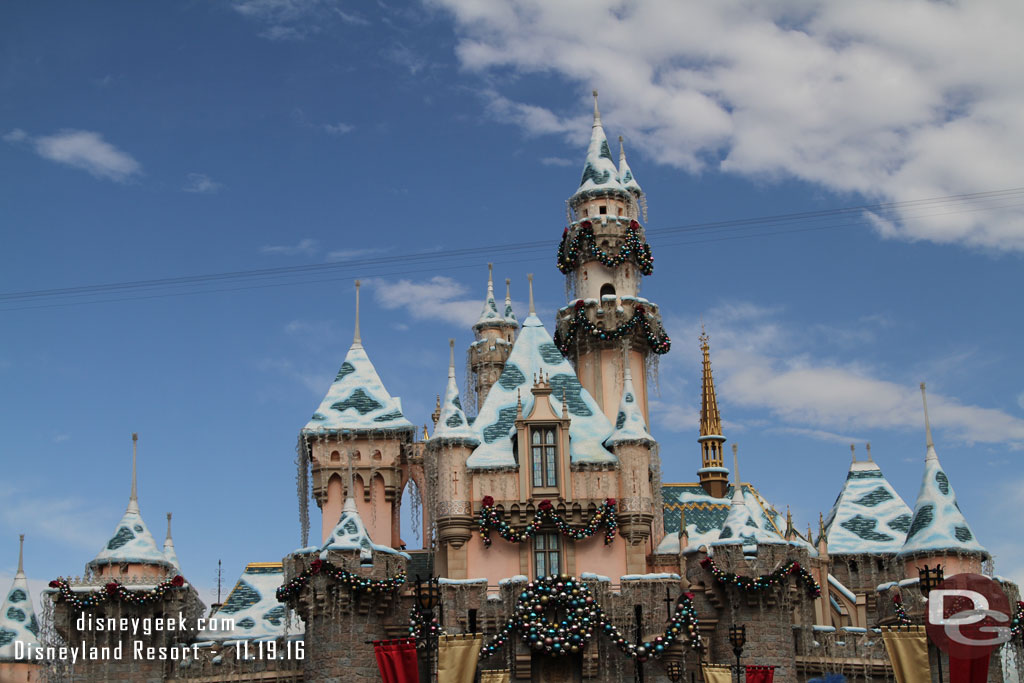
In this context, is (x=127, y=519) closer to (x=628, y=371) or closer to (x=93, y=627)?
(x=93, y=627)

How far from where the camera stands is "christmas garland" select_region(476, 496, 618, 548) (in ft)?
157

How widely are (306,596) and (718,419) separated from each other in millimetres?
25985

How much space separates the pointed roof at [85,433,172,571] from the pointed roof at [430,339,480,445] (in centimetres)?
1069

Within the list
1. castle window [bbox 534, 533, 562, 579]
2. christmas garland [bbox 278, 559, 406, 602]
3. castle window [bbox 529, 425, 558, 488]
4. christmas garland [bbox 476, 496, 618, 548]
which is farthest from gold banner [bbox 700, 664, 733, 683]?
christmas garland [bbox 278, 559, 406, 602]

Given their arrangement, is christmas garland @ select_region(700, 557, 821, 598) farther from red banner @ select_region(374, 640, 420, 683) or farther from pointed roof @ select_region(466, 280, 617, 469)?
red banner @ select_region(374, 640, 420, 683)

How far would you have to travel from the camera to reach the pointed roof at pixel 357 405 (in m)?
56.0

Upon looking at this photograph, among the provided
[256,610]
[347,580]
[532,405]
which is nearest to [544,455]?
[532,405]

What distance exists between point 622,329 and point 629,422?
6.51 m

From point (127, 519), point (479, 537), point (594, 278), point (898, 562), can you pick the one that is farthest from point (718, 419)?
point (127, 519)

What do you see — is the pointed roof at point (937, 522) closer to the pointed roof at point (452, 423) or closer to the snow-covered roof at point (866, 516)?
the snow-covered roof at point (866, 516)

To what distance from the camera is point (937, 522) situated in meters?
48.9

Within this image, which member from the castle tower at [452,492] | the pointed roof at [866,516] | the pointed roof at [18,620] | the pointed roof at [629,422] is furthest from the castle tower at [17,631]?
the pointed roof at [866,516]

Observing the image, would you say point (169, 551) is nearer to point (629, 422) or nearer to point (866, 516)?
point (629, 422)

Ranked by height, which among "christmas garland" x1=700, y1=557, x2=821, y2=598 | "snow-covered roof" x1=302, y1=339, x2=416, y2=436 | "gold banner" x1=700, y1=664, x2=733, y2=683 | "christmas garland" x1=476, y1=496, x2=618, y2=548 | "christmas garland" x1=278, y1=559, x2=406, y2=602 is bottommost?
"gold banner" x1=700, y1=664, x2=733, y2=683
